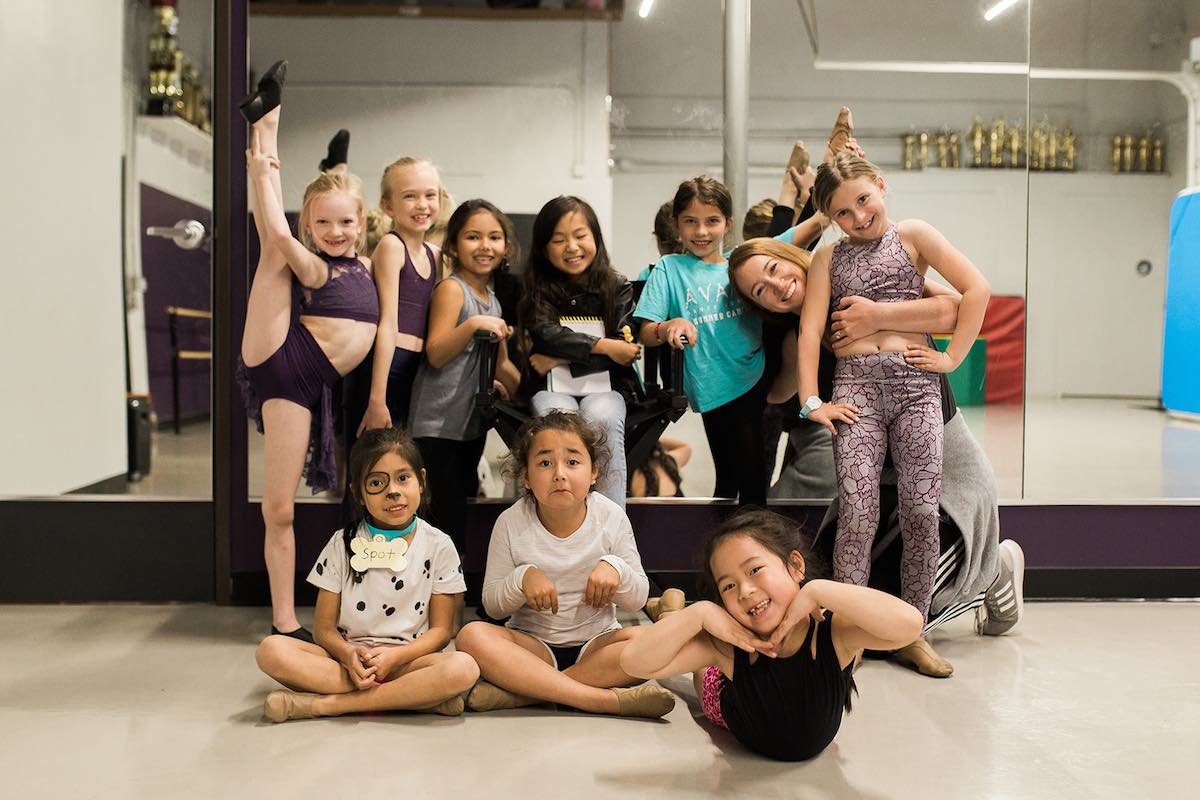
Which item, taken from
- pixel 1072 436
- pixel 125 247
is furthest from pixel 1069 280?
pixel 125 247

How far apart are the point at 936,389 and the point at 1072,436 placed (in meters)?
1.00

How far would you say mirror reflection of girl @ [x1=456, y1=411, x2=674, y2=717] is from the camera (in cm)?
235

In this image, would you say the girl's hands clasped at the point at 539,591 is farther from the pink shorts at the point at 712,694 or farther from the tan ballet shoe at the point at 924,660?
the tan ballet shoe at the point at 924,660

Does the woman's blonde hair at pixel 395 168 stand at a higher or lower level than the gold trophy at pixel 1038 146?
lower

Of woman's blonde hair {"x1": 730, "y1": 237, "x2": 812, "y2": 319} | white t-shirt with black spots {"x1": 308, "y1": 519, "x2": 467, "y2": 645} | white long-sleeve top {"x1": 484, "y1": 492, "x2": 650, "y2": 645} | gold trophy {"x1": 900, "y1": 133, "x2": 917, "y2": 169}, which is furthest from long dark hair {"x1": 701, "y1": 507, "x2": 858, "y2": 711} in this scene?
gold trophy {"x1": 900, "y1": 133, "x2": 917, "y2": 169}

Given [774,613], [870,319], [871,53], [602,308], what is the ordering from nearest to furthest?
[774,613]
[870,319]
[602,308]
[871,53]

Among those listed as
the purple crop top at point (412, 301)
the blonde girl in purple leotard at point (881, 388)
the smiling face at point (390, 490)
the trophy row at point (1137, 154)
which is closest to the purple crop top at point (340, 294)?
the purple crop top at point (412, 301)

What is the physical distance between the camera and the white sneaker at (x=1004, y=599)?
2.92 m

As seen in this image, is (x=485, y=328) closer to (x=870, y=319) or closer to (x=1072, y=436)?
(x=870, y=319)

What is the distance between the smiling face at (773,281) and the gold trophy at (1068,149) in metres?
1.12

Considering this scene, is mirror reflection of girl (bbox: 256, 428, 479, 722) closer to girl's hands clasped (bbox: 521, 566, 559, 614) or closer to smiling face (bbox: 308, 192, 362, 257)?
girl's hands clasped (bbox: 521, 566, 559, 614)

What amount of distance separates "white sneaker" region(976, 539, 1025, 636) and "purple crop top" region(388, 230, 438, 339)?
1.69 meters

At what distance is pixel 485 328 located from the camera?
2904mm

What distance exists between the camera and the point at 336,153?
130 inches
